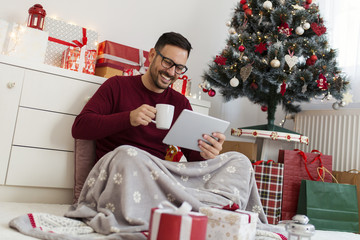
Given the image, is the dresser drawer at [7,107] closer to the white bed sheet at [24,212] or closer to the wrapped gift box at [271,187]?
the white bed sheet at [24,212]

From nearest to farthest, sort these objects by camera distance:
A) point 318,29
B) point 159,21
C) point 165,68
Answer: point 165,68, point 318,29, point 159,21

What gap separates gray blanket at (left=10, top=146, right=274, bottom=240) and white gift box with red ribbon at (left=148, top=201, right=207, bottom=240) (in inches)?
9.5

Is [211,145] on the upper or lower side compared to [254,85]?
lower

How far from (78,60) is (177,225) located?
4.42ft

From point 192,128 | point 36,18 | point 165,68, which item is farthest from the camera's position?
point 36,18

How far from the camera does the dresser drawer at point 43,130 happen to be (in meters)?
1.73

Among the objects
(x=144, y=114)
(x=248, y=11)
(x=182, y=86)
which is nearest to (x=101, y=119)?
(x=144, y=114)

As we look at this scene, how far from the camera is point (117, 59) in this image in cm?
217

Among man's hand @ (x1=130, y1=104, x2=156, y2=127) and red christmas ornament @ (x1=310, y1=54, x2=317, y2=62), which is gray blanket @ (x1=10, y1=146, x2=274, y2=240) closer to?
man's hand @ (x1=130, y1=104, x2=156, y2=127)

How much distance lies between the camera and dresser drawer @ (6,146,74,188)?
1.71m

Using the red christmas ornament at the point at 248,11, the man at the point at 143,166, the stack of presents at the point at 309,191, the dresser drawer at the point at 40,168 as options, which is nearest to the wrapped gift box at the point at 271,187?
the stack of presents at the point at 309,191

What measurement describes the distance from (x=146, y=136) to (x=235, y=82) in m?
0.72

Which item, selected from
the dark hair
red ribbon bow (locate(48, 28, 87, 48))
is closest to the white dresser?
red ribbon bow (locate(48, 28, 87, 48))

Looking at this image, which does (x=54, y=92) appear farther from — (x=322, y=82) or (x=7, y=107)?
(x=322, y=82)
